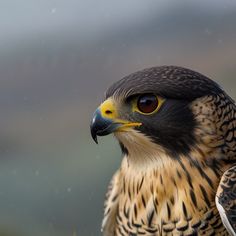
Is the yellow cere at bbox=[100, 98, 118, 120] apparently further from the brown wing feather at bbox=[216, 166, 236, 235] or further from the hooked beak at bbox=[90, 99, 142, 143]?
the brown wing feather at bbox=[216, 166, 236, 235]

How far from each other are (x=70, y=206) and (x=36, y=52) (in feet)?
3.43

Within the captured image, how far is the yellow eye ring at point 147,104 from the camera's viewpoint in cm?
340

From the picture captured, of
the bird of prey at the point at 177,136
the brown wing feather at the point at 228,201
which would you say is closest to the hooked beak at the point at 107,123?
the bird of prey at the point at 177,136

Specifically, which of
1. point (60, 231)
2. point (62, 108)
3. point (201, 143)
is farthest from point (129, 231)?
point (62, 108)

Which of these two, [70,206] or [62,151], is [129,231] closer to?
[70,206]

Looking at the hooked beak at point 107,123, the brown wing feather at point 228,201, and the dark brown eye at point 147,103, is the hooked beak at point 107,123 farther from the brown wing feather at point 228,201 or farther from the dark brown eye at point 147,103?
the brown wing feather at point 228,201

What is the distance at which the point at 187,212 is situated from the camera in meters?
3.39

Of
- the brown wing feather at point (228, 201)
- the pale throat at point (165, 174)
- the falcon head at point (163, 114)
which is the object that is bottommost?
the brown wing feather at point (228, 201)

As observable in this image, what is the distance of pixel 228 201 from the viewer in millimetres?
3258

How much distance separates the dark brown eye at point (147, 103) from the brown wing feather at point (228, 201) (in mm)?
353

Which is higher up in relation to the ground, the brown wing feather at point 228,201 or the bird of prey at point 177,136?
the bird of prey at point 177,136

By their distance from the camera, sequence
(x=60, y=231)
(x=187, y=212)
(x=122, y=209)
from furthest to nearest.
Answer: (x=60, y=231) < (x=122, y=209) < (x=187, y=212)

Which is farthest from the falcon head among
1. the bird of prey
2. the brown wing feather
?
the brown wing feather

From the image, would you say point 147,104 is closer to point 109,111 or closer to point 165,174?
point 109,111
